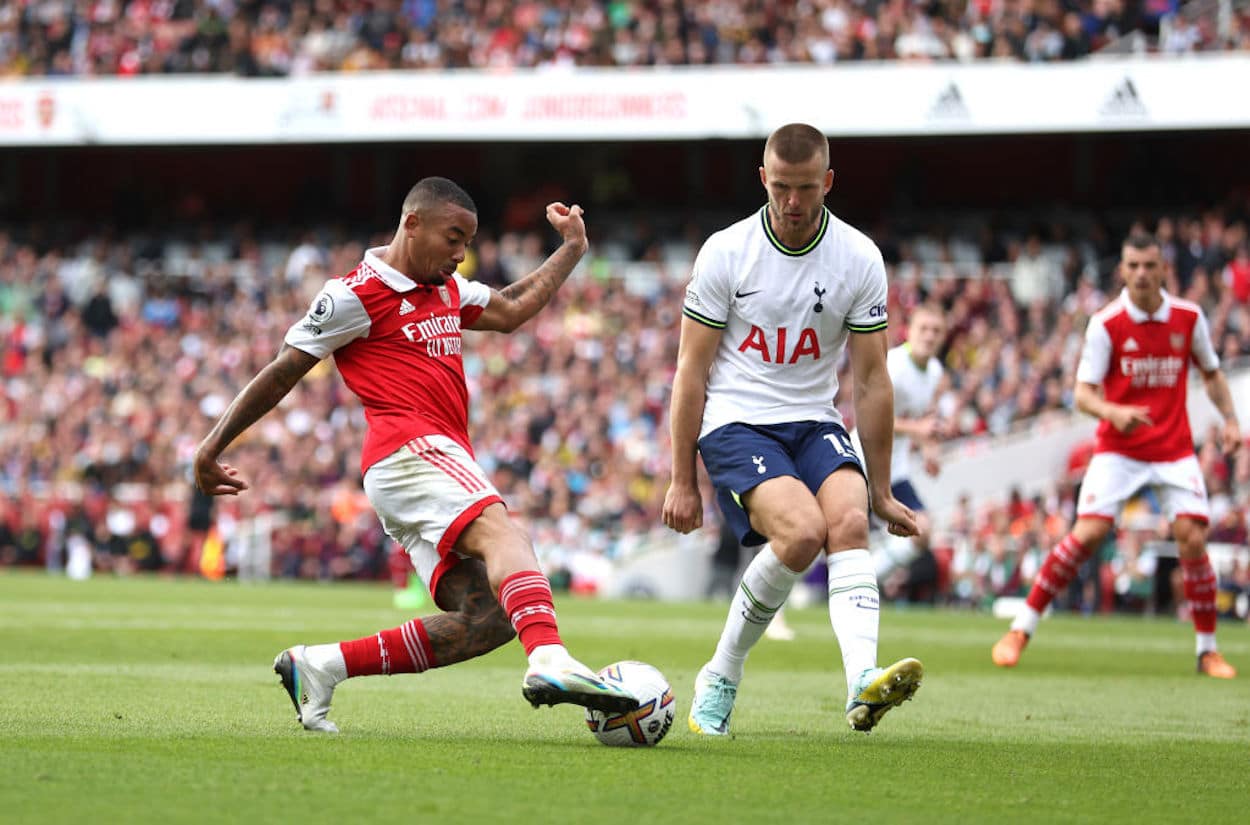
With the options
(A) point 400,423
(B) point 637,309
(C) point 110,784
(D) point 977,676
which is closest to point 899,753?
(A) point 400,423

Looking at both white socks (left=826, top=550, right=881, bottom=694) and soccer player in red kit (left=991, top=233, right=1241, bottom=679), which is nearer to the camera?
white socks (left=826, top=550, right=881, bottom=694)

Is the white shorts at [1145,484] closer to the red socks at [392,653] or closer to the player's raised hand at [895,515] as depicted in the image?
the player's raised hand at [895,515]

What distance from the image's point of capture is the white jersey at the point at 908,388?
13188mm

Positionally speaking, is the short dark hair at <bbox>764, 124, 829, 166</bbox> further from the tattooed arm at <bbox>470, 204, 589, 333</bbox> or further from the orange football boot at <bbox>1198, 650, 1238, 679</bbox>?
the orange football boot at <bbox>1198, 650, 1238, 679</bbox>

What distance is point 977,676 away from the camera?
437 inches

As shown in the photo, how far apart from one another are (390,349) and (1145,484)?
6507 mm

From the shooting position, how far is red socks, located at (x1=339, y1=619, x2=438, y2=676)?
6.84 metres

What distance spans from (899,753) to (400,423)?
84.0 inches

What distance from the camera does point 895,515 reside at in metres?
7.13

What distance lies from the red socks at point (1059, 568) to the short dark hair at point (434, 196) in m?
6.12

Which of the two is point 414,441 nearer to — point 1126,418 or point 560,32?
point 1126,418

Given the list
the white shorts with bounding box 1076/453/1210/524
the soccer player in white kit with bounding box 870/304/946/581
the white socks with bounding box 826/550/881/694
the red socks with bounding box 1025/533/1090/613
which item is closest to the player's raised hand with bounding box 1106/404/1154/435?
the white shorts with bounding box 1076/453/1210/524

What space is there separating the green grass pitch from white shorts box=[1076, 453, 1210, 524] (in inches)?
40.4

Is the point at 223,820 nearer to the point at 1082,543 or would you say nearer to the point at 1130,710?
the point at 1130,710
